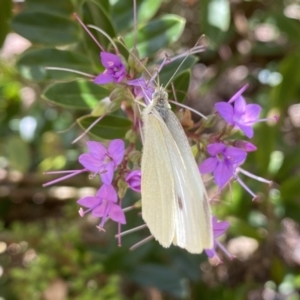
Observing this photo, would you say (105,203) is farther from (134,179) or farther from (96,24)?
(96,24)

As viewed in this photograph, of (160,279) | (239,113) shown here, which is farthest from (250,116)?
(160,279)

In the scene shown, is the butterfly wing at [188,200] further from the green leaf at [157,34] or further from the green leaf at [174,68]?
the green leaf at [157,34]

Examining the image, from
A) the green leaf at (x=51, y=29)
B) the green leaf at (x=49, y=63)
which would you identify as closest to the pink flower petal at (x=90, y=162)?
the green leaf at (x=49, y=63)

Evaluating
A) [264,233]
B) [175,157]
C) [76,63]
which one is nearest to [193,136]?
[175,157]

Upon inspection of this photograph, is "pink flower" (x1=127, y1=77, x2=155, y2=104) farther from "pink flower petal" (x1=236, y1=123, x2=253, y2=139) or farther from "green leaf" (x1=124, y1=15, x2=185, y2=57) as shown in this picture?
"green leaf" (x1=124, y1=15, x2=185, y2=57)

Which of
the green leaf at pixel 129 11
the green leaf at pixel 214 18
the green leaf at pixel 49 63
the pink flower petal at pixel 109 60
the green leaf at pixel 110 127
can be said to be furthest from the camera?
the green leaf at pixel 214 18

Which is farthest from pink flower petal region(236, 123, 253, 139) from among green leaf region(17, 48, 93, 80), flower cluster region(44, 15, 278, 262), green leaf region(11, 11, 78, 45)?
green leaf region(11, 11, 78, 45)

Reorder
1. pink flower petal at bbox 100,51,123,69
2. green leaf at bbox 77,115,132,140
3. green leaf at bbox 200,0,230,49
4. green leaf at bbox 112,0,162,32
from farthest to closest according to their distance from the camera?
green leaf at bbox 200,0,230,49, green leaf at bbox 112,0,162,32, green leaf at bbox 77,115,132,140, pink flower petal at bbox 100,51,123,69
